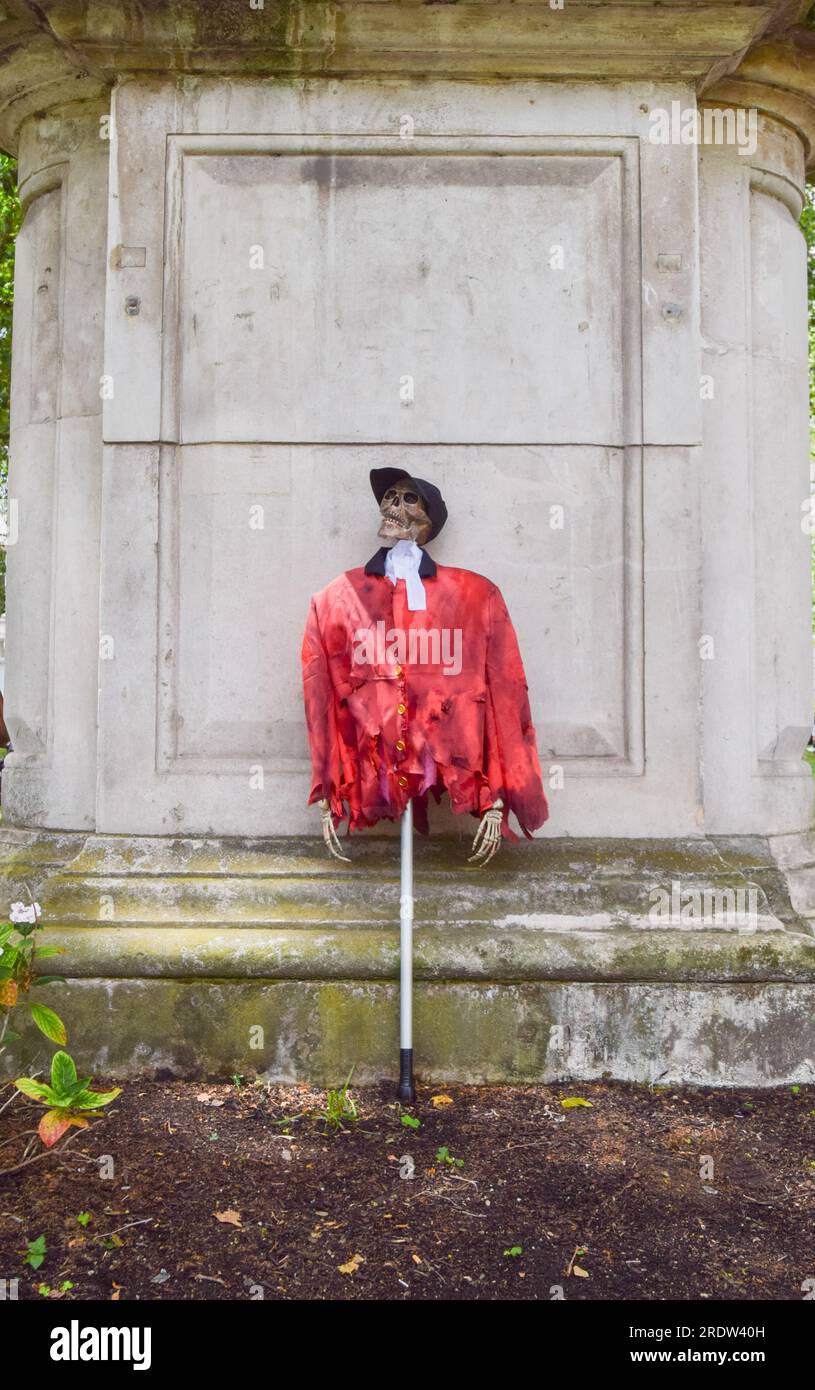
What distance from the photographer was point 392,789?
3994 mm

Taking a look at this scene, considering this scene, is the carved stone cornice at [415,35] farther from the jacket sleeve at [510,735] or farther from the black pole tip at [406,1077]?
the black pole tip at [406,1077]

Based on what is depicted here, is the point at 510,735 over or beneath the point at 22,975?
over

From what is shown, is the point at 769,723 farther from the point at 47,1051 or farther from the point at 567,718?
the point at 47,1051

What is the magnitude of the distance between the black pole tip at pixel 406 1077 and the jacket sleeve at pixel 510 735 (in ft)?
3.03

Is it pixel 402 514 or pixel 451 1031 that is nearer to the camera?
pixel 451 1031

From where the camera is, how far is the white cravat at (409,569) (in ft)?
13.3

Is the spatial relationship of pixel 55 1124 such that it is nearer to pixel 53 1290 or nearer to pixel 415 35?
pixel 53 1290

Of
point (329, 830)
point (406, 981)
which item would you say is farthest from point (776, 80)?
point (406, 981)

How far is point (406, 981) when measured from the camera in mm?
3834

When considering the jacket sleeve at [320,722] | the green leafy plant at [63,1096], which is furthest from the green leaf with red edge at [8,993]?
the jacket sleeve at [320,722]

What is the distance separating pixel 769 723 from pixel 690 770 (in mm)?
645

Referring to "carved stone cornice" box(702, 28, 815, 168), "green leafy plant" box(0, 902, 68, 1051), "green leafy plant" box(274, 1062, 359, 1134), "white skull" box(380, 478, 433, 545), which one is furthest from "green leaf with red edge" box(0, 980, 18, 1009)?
"carved stone cornice" box(702, 28, 815, 168)

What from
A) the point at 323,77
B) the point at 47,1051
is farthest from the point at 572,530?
the point at 47,1051

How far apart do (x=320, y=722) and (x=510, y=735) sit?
2.45ft
